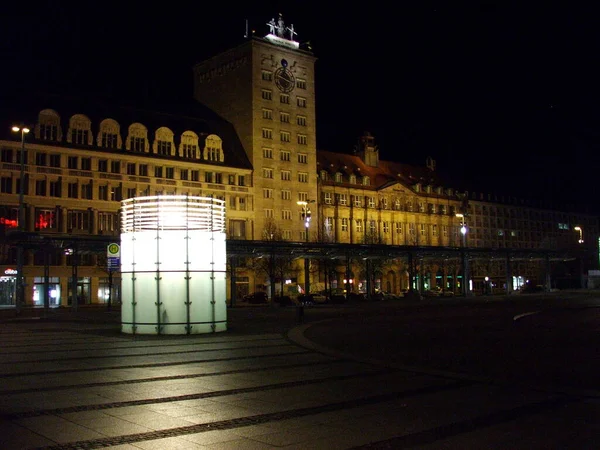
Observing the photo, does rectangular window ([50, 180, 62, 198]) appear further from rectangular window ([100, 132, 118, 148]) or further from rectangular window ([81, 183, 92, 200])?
rectangular window ([100, 132, 118, 148])

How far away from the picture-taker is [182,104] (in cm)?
9844

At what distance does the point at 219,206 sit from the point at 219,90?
7455 centimetres

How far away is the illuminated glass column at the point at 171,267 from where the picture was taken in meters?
27.0

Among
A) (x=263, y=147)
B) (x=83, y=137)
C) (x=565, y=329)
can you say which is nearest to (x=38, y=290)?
(x=83, y=137)

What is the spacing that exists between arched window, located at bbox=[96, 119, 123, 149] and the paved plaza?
208 ft

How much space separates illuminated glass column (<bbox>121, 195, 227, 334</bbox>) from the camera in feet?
88.7

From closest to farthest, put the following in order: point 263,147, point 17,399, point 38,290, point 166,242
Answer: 1. point 17,399
2. point 166,242
3. point 38,290
4. point 263,147

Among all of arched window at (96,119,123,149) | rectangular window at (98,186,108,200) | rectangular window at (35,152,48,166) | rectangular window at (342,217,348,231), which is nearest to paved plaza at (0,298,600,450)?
rectangular window at (35,152,48,166)

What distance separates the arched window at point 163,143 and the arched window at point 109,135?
183 inches

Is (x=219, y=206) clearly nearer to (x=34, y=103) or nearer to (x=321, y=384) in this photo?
(x=321, y=384)

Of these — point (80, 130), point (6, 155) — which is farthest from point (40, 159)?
point (80, 130)

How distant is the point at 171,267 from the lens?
2703 centimetres

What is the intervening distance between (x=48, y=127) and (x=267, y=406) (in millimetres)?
70915

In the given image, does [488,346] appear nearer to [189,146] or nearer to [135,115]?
[189,146]
